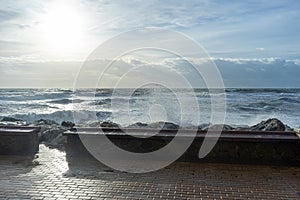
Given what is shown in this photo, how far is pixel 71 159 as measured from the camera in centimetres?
684

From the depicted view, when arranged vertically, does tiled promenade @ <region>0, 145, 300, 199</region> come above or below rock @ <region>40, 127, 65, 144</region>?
below

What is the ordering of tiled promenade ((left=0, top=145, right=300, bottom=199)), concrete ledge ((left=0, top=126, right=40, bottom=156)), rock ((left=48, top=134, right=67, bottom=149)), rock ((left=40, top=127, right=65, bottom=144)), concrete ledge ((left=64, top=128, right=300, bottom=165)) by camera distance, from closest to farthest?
tiled promenade ((left=0, top=145, right=300, bottom=199)) < concrete ledge ((left=64, top=128, right=300, bottom=165)) < concrete ledge ((left=0, top=126, right=40, bottom=156)) < rock ((left=48, top=134, right=67, bottom=149)) < rock ((left=40, top=127, right=65, bottom=144))

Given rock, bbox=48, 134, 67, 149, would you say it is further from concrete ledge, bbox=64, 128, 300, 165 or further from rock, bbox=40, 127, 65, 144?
concrete ledge, bbox=64, 128, 300, 165

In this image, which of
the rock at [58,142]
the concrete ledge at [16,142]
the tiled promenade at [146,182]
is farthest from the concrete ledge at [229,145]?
the rock at [58,142]

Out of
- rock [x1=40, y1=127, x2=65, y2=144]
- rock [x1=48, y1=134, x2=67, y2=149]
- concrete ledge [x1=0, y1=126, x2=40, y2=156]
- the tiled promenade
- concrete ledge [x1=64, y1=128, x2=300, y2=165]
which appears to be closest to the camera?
the tiled promenade

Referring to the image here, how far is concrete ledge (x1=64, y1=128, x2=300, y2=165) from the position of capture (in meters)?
6.38

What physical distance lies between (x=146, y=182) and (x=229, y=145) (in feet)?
A: 6.72

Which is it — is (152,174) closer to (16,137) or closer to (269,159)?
(269,159)

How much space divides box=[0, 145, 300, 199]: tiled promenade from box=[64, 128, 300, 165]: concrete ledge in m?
0.22

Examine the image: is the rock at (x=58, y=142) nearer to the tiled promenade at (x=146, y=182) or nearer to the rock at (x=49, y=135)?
the rock at (x=49, y=135)

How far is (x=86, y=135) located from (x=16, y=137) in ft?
5.26

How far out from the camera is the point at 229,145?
656cm

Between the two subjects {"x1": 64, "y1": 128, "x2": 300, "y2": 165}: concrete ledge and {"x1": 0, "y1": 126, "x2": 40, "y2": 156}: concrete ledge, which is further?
{"x1": 0, "y1": 126, "x2": 40, "y2": 156}: concrete ledge

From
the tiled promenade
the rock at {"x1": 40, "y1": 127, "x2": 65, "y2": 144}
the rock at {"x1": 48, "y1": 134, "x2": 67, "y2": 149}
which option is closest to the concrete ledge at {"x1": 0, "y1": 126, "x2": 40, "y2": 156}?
the tiled promenade
